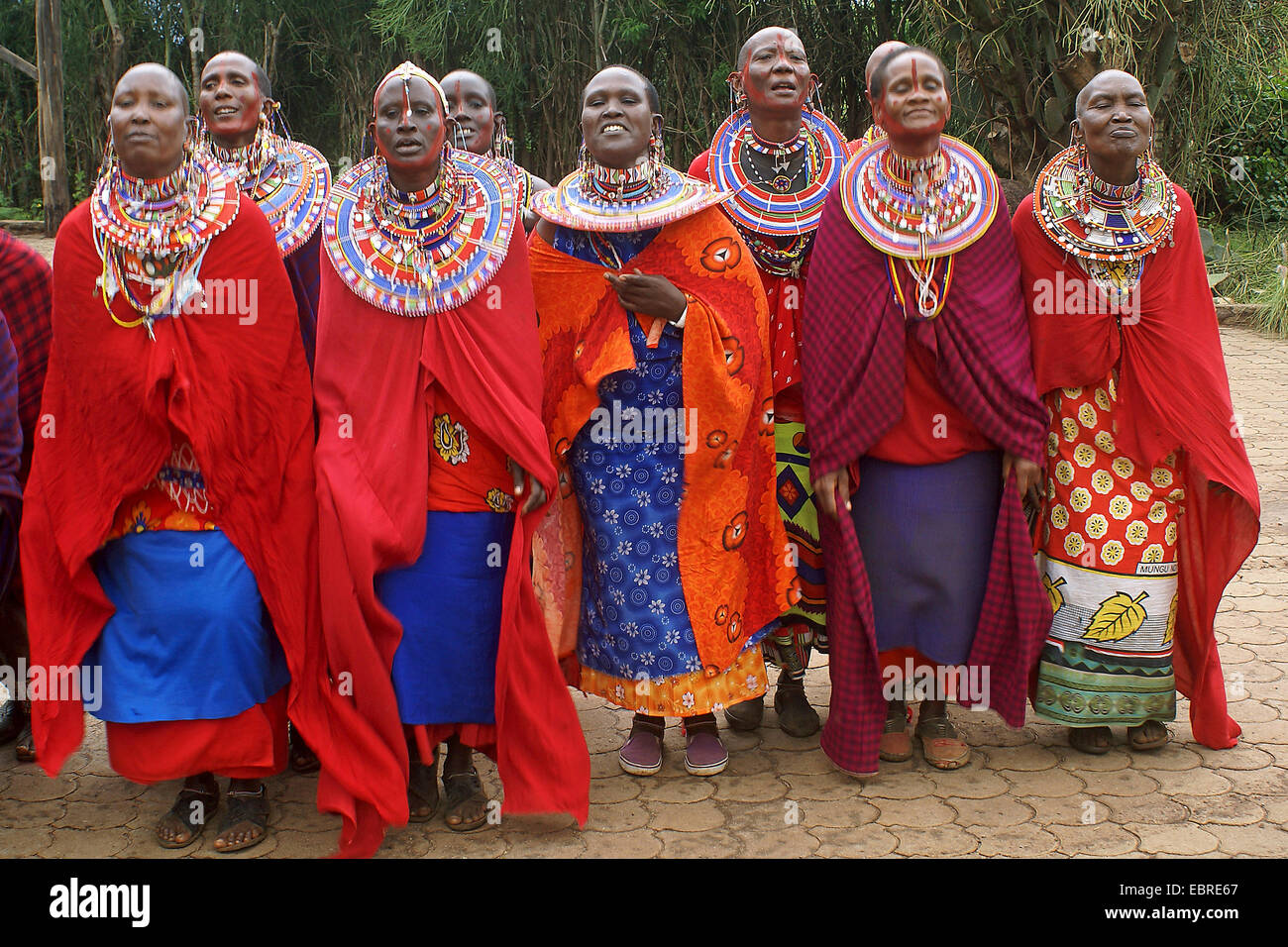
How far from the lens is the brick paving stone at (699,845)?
3691mm

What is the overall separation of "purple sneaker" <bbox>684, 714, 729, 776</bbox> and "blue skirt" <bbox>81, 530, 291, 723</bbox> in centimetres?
149

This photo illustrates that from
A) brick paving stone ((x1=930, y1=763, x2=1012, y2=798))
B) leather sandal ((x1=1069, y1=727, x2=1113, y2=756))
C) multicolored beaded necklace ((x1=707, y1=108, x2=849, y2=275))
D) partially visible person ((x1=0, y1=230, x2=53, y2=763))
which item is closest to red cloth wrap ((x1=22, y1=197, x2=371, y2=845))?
partially visible person ((x1=0, y1=230, x2=53, y2=763))

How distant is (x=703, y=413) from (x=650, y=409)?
0.61ft

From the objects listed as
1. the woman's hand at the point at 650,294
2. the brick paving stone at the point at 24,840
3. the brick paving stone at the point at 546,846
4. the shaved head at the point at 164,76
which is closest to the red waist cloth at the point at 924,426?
the woman's hand at the point at 650,294

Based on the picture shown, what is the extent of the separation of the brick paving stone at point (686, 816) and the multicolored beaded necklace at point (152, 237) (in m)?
2.17

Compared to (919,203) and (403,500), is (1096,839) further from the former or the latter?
(403,500)

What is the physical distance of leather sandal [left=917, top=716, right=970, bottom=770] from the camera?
4250 millimetres

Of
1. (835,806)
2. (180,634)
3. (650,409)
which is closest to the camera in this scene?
(180,634)

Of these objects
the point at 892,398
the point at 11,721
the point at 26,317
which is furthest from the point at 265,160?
the point at 892,398

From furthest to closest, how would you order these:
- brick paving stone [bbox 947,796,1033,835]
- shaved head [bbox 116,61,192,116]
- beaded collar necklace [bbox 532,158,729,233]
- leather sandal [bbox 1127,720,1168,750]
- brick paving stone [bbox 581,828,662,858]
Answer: leather sandal [bbox 1127,720,1168,750] → beaded collar necklace [bbox 532,158,729,233] → brick paving stone [bbox 947,796,1033,835] → brick paving stone [bbox 581,828,662,858] → shaved head [bbox 116,61,192,116]

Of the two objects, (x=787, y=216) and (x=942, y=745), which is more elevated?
(x=787, y=216)

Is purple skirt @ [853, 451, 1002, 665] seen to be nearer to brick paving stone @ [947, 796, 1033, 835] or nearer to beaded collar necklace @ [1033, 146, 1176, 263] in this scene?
brick paving stone @ [947, 796, 1033, 835]

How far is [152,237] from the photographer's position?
3555mm

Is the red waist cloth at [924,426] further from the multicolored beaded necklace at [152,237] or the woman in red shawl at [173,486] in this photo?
the multicolored beaded necklace at [152,237]
